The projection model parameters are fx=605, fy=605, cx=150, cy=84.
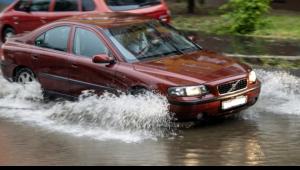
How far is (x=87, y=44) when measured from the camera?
9.39m

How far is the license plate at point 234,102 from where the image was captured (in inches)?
324

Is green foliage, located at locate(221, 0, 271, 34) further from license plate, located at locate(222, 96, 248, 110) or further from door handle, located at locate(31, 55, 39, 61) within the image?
license plate, located at locate(222, 96, 248, 110)

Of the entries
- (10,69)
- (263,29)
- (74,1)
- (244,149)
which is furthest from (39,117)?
(263,29)

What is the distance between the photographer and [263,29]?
16828mm

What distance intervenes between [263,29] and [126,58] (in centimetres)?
885

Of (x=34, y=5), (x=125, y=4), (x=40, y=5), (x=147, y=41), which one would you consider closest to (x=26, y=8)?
(x=34, y=5)

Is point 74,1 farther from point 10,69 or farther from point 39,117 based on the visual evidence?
point 39,117

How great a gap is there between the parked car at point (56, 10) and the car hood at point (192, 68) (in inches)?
219

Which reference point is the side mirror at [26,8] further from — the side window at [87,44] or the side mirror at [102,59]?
A: the side mirror at [102,59]

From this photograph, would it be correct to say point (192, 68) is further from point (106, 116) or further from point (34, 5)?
point (34, 5)

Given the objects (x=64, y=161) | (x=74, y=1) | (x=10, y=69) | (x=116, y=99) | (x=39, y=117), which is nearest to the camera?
(x=64, y=161)

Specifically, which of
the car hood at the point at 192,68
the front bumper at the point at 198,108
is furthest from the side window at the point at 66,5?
the front bumper at the point at 198,108

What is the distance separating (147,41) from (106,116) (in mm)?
1354

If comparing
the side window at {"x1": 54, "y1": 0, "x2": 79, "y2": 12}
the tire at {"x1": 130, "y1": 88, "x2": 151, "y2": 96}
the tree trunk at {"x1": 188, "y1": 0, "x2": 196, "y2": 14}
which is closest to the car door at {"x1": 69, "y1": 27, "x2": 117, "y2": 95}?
the tire at {"x1": 130, "y1": 88, "x2": 151, "y2": 96}
